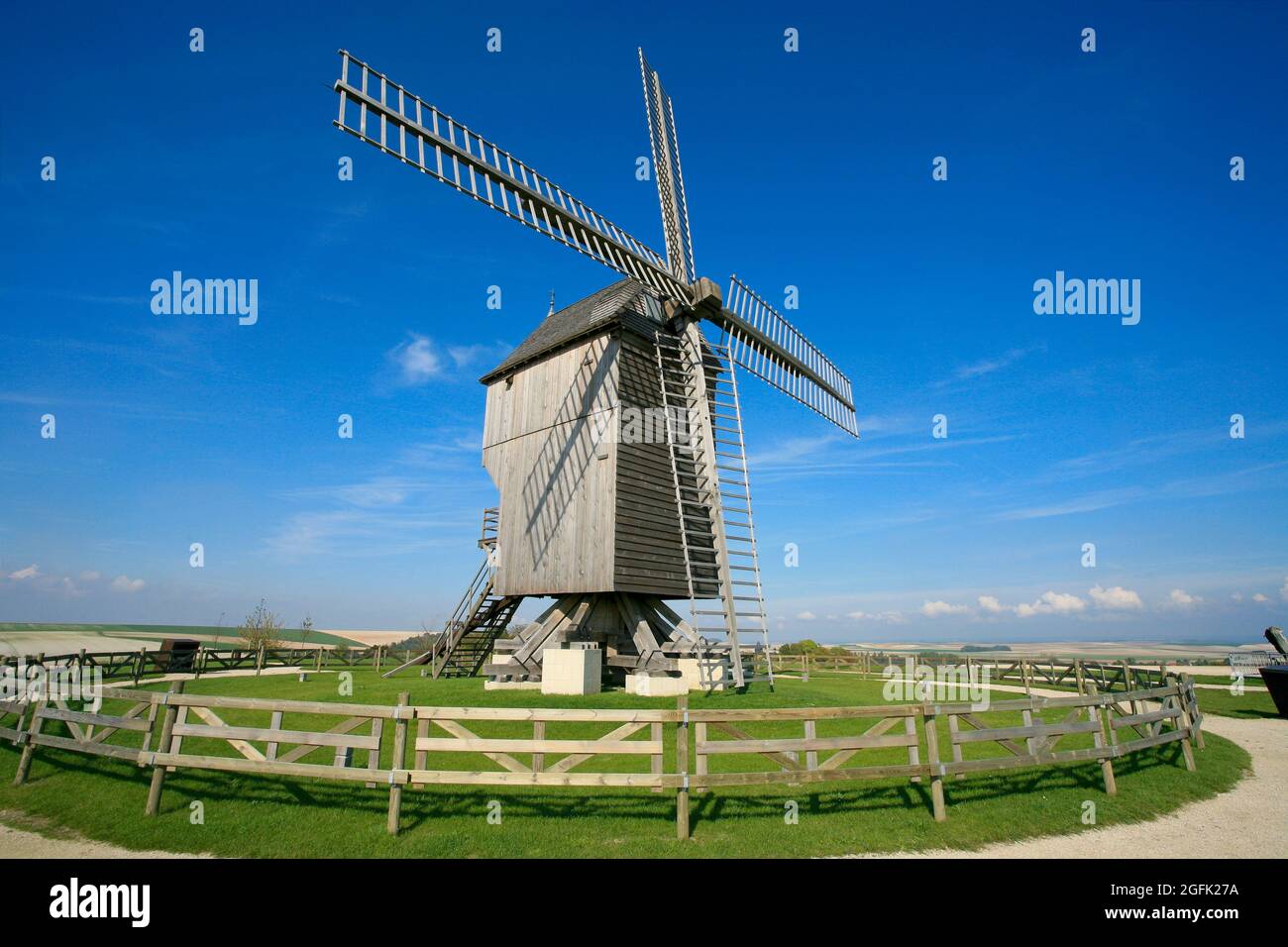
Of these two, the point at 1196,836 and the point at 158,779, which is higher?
the point at 158,779

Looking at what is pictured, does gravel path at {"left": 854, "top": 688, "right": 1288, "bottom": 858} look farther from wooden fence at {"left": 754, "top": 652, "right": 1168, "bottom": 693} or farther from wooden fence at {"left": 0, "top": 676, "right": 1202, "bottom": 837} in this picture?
wooden fence at {"left": 754, "top": 652, "right": 1168, "bottom": 693}

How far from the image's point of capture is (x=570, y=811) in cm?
661

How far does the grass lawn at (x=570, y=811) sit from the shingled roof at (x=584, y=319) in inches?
435

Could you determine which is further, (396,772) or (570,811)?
(570,811)

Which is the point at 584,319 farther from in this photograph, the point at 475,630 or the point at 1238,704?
the point at 1238,704

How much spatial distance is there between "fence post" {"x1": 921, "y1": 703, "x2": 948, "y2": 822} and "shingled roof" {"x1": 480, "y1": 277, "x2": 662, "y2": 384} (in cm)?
1156

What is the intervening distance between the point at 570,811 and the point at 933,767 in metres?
4.09

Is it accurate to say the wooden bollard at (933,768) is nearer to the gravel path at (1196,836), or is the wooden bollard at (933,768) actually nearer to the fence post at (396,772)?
the gravel path at (1196,836)

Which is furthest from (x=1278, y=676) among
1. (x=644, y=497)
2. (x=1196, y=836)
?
(x=644, y=497)

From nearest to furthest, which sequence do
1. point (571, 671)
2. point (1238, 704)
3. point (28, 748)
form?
point (28, 748), point (571, 671), point (1238, 704)

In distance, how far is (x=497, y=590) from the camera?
1748cm

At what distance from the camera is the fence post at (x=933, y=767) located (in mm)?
6586

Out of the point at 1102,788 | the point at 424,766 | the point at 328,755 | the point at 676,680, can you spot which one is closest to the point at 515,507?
the point at 676,680
